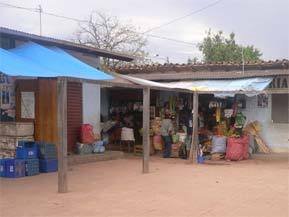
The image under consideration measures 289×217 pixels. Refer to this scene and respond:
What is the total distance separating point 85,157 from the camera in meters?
14.1

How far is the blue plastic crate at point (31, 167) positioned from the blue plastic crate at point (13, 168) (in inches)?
7.2

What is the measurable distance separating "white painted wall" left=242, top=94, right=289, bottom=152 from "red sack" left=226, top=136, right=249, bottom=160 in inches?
45.4

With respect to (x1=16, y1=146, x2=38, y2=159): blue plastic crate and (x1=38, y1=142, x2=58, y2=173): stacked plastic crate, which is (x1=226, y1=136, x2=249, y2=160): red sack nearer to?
(x1=38, y1=142, x2=58, y2=173): stacked plastic crate

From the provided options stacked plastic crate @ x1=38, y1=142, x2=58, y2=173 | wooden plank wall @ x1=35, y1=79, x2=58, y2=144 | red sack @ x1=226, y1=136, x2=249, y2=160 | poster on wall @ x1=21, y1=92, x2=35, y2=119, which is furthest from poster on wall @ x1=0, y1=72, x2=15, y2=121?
red sack @ x1=226, y1=136, x2=249, y2=160

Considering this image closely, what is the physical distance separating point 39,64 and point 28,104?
325 centimetres

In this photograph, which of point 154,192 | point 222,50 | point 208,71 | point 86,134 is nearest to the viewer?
point 154,192

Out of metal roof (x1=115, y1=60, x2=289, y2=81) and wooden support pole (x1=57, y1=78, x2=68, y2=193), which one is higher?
metal roof (x1=115, y1=60, x2=289, y2=81)

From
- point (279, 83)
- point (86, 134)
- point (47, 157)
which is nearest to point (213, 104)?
point (279, 83)

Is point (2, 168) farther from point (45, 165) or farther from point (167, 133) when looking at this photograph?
point (167, 133)

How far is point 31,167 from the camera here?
11664mm

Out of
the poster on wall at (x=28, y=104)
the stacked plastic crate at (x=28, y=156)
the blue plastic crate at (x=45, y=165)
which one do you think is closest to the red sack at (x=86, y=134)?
the poster on wall at (x=28, y=104)

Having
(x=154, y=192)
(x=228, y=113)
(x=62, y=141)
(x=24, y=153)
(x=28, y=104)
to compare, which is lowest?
(x=154, y=192)

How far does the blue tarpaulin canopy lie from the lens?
9406 mm

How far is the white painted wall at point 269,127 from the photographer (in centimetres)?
1589
